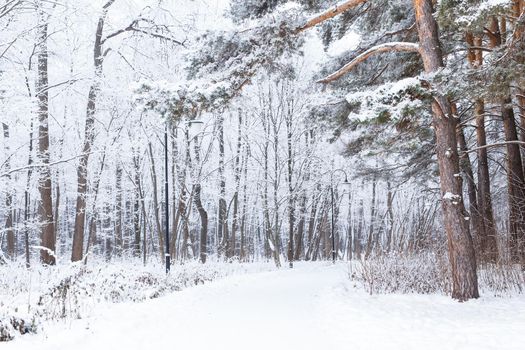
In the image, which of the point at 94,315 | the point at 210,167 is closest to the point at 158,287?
the point at 94,315

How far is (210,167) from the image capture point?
26.9 meters

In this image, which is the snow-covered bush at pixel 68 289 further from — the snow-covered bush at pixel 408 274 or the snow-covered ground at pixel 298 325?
the snow-covered bush at pixel 408 274

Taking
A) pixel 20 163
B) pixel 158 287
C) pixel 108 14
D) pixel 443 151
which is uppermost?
pixel 108 14

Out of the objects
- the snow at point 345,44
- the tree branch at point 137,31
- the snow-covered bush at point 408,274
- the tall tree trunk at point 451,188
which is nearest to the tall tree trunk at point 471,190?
the snow-covered bush at point 408,274

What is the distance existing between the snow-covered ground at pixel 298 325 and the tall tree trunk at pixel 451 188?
408mm

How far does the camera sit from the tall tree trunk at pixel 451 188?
7988 millimetres

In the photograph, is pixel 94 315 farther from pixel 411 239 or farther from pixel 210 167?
pixel 210 167

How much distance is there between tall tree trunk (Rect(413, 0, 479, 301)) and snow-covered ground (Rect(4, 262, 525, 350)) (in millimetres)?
408

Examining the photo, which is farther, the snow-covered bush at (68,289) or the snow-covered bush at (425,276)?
the snow-covered bush at (425,276)

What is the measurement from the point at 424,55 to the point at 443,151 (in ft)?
6.19

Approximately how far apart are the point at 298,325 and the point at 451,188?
12.7 feet

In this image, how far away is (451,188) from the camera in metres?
8.15

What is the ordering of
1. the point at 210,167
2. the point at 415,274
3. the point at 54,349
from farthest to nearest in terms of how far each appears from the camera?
the point at 210,167, the point at 415,274, the point at 54,349

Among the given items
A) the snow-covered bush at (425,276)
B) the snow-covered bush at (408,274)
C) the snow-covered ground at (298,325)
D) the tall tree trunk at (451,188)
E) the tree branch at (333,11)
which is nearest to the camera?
the snow-covered ground at (298,325)
